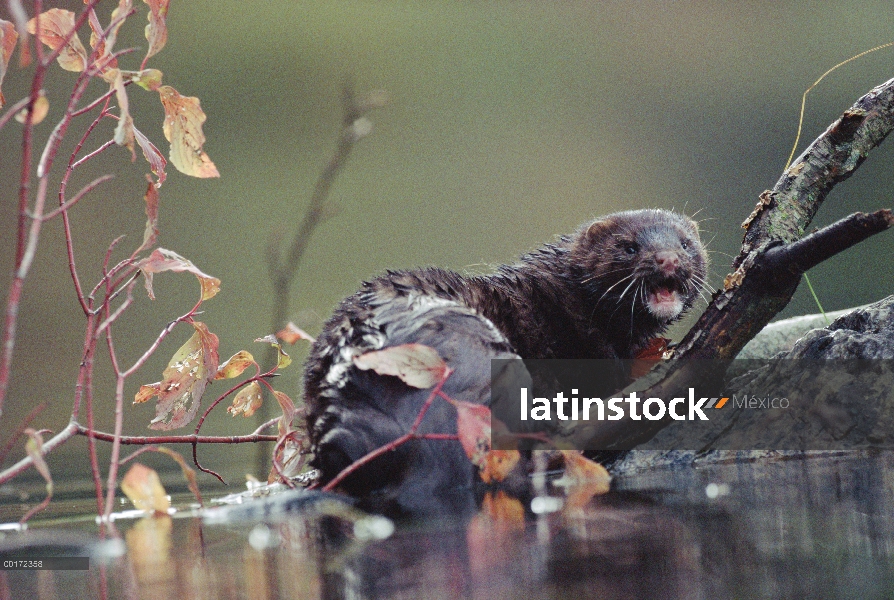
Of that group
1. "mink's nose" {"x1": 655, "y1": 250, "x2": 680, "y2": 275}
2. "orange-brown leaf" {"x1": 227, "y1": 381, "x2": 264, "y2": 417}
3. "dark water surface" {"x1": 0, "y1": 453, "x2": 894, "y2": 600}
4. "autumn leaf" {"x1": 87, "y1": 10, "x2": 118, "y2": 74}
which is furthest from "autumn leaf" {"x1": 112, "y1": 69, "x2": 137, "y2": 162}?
"mink's nose" {"x1": 655, "y1": 250, "x2": 680, "y2": 275}

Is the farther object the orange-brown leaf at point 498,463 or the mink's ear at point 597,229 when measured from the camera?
the mink's ear at point 597,229

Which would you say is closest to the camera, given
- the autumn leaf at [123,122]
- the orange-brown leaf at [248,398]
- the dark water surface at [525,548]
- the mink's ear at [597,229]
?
the dark water surface at [525,548]

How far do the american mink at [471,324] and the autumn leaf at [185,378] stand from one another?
0.72ft

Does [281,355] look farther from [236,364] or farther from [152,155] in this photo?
[152,155]

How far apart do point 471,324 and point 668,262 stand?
0.80 meters

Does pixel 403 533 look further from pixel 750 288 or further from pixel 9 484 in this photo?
pixel 9 484

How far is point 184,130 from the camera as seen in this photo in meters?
1.47

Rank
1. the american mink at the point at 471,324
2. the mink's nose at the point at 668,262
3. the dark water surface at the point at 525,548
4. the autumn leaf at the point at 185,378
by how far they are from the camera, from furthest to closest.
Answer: the mink's nose at the point at 668,262, the autumn leaf at the point at 185,378, the american mink at the point at 471,324, the dark water surface at the point at 525,548

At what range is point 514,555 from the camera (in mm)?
1146

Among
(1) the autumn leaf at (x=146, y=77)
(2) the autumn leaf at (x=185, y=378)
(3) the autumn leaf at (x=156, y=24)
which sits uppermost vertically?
(3) the autumn leaf at (x=156, y=24)

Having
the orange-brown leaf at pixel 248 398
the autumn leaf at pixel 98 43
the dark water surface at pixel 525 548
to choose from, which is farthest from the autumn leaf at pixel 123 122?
the orange-brown leaf at pixel 248 398

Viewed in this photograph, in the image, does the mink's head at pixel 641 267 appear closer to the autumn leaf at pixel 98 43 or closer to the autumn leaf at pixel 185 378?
the autumn leaf at pixel 185 378

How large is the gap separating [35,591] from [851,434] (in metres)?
1.76

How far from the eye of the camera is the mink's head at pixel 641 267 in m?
2.40
